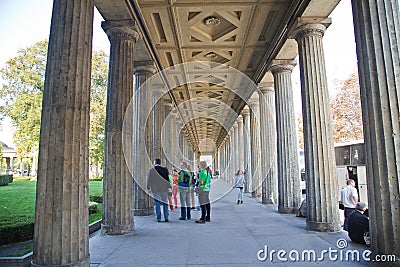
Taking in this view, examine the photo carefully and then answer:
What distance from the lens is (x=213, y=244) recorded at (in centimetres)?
626

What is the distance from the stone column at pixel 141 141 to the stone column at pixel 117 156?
234 cm

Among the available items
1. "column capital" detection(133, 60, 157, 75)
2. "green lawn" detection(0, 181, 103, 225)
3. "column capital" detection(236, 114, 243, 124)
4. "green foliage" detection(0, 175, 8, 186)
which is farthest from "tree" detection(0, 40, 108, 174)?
"column capital" detection(133, 60, 157, 75)

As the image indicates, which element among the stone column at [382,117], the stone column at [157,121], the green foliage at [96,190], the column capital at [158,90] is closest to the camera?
the stone column at [382,117]

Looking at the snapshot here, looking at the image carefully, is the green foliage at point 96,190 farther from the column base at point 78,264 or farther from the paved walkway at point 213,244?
the column base at point 78,264

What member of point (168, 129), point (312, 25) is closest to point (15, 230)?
point (312, 25)

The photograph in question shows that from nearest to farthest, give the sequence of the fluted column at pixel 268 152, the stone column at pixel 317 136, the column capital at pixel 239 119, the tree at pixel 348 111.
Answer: the stone column at pixel 317 136 → the fluted column at pixel 268 152 → the column capital at pixel 239 119 → the tree at pixel 348 111

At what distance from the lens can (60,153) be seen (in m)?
4.30

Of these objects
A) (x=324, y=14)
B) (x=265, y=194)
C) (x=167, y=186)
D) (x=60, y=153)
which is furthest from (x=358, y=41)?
(x=265, y=194)

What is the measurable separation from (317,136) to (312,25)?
320 cm

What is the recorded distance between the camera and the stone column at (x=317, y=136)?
7.55 meters

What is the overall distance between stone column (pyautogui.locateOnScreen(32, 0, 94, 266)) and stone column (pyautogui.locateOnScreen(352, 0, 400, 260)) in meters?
4.76

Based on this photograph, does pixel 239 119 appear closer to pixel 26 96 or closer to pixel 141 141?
pixel 141 141

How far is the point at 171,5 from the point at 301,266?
299 inches
